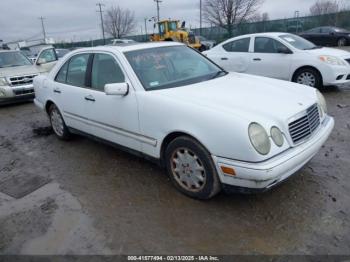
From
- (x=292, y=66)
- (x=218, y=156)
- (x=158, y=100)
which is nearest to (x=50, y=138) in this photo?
(x=158, y=100)

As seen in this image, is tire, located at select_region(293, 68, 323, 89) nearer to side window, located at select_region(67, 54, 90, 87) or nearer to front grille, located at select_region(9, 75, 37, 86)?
side window, located at select_region(67, 54, 90, 87)

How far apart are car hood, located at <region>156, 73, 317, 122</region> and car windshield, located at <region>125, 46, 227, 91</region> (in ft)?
0.66

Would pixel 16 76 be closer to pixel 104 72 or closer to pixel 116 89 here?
pixel 104 72

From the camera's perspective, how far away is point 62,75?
5.15 m

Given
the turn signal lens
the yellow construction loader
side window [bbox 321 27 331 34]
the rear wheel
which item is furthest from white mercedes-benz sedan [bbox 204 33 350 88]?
side window [bbox 321 27 331 34]

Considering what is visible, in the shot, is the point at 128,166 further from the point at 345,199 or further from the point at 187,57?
the point at 345,199

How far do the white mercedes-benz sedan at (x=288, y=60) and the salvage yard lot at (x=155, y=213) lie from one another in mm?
3356

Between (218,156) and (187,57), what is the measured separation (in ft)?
6.34

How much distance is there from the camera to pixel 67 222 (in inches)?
127

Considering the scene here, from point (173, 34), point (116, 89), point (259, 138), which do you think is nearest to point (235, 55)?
point (116, 89)

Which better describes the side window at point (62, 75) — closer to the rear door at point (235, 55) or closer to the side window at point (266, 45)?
the rear door at point (235, 55)

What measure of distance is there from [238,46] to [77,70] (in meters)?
5.39

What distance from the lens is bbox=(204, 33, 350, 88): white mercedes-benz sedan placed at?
748 centimetres

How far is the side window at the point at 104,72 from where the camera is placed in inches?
156
